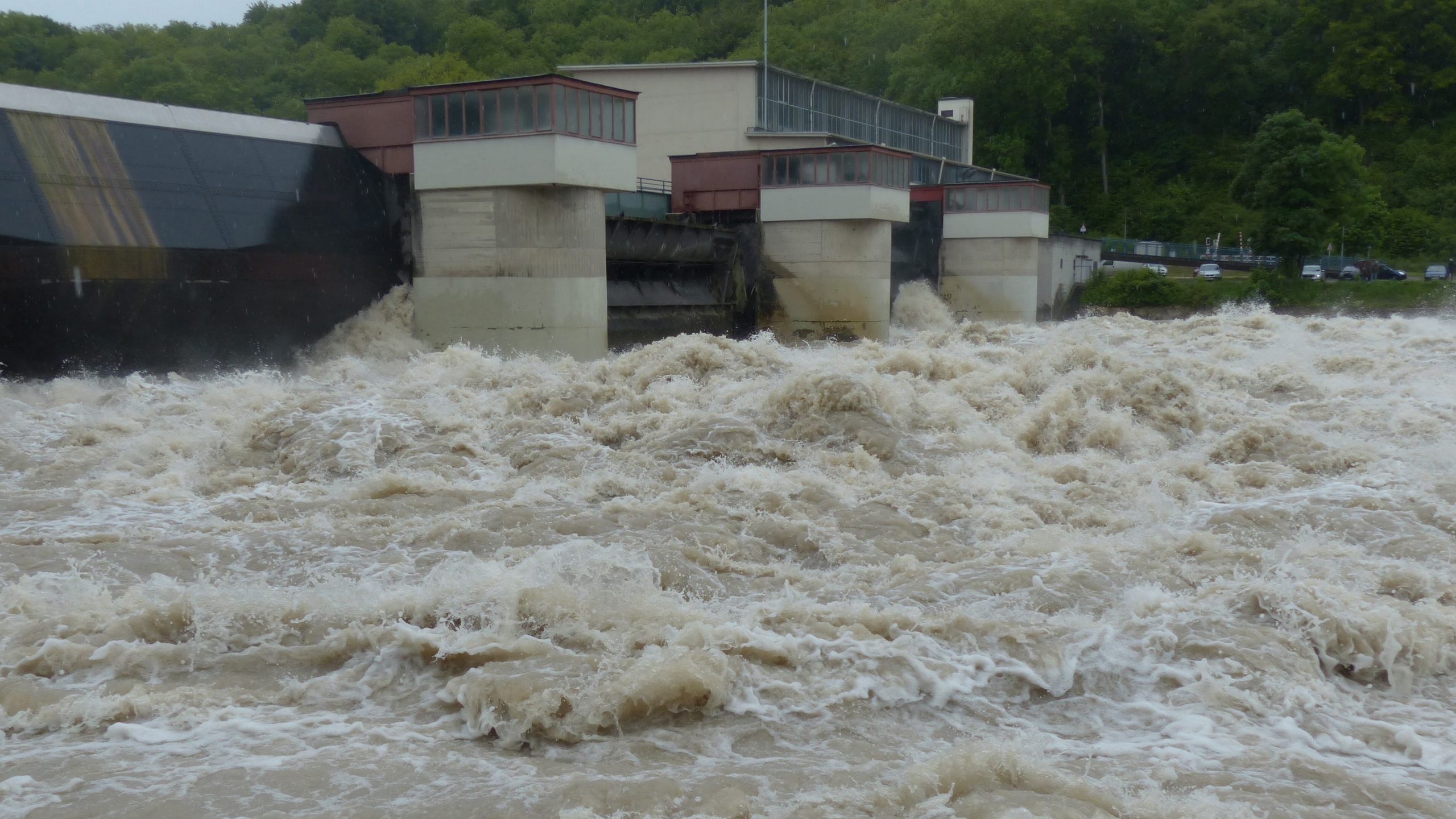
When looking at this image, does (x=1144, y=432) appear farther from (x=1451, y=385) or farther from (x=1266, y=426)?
(x=1451, y=385)

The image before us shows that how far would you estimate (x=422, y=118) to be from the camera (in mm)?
23844

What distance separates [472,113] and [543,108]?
157cm

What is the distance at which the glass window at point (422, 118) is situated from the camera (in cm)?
2373

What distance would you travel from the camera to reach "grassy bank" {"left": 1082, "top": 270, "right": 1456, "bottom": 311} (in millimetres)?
43375

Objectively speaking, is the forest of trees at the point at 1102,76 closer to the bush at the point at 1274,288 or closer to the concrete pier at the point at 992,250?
the bush at the point at 1274,288

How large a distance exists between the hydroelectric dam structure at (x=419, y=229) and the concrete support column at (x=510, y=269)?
4 centimetres

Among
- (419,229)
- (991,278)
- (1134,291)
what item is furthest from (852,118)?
(419,229)

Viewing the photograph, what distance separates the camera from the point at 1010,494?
11.7 m

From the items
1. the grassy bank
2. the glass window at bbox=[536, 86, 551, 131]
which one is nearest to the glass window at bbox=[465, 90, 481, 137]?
the glass window at bbox=[536, 86, 551, 131]

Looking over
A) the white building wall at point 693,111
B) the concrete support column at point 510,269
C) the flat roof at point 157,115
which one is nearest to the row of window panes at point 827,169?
the white building wall at point 693,111

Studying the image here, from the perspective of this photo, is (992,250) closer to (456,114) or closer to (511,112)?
(511,112)

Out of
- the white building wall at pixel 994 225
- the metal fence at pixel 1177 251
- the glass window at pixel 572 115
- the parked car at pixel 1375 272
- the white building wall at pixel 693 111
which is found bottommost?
the parked car at pixel 1375 272

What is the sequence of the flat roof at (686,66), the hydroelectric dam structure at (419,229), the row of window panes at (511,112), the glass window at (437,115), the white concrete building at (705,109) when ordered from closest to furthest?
1. the hydroelectric dam structure at (419,229)
2. the row of window panes at (511,112)
3. the glass window at (437,115)
4. the flat roof at (686,66)
5. the white concrete building at (705,109)

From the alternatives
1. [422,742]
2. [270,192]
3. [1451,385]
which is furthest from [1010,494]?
[270,192]
